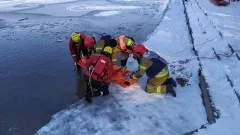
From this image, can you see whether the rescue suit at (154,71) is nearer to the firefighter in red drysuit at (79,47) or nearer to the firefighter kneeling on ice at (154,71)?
the firefighter kneeling on ice at (154,71)

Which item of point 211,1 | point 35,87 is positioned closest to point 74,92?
point 35,87

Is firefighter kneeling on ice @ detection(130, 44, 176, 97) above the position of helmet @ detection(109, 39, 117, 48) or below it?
below

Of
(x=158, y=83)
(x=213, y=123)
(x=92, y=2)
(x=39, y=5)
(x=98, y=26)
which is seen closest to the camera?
(x=213, y=123)

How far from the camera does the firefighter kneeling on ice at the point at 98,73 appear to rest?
7285 millimetres

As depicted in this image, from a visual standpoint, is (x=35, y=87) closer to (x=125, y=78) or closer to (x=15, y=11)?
(x=125, y=78)

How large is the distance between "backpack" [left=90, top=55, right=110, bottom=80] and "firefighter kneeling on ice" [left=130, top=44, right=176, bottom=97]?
0.78 m

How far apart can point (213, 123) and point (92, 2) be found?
17.7m

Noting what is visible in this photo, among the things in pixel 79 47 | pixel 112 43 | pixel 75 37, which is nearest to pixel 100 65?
pixel 112 43

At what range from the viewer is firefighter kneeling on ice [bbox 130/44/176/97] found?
7413 mm

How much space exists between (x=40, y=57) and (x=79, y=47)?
90.2 inches

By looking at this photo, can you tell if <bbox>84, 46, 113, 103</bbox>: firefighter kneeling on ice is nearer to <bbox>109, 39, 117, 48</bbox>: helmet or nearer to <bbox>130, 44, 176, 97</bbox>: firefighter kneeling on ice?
<bbox>109, 39, 117, 48</bbox>: helmet

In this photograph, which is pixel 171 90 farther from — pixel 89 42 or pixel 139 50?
pixel 89 42

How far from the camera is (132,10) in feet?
64.3

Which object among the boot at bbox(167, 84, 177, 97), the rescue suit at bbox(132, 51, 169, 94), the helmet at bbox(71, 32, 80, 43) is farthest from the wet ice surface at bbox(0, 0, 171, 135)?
the boot at bbox(167, 84, 177, 97)
